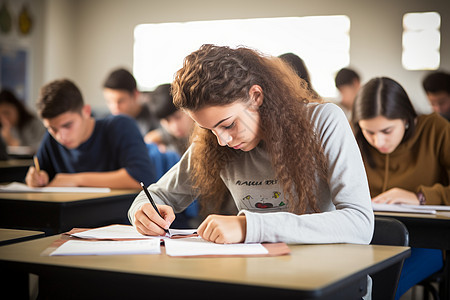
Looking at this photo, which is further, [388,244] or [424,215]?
[424,215]

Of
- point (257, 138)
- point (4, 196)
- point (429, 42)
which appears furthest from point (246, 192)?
point (429, 42)

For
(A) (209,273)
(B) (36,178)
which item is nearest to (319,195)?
(A) (209,273)

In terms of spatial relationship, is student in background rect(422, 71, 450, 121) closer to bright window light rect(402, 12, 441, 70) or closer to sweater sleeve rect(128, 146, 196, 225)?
bright window light rect(402, 12, 441, 70)

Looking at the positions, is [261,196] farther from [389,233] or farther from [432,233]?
[432,233]

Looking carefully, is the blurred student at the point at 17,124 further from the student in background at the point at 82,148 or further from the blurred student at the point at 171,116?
the student in background at the point at 82,148

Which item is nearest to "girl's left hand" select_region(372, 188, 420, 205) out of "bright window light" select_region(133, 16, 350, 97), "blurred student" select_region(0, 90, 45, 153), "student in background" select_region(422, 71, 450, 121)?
"student in background" select_region(422, 71, 450, 121)

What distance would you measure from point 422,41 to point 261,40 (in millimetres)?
1795

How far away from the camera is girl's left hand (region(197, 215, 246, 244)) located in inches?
50.3

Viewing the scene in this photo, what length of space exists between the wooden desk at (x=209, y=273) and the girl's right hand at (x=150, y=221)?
0.25 metres

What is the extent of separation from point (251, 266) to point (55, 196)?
4.88 ft

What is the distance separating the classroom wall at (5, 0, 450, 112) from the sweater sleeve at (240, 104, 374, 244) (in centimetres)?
499

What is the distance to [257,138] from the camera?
160cm

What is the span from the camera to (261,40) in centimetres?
686

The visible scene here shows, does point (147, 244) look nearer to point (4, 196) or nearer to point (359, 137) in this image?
point (4, 196)
